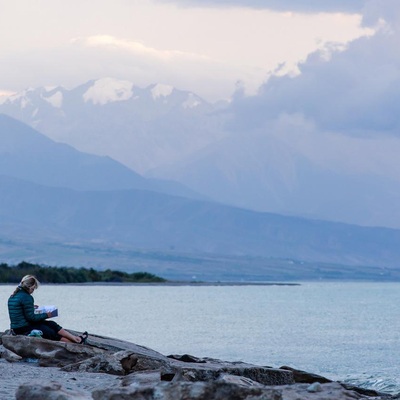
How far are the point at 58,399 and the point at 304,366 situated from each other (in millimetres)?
21971

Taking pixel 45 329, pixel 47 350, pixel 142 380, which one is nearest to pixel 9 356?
pixel 47 350

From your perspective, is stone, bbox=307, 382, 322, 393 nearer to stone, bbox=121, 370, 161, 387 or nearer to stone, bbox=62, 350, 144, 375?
stone, bbox=121, 370, 161, 387

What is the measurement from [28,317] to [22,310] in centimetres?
16

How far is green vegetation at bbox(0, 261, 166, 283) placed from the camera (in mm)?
106438

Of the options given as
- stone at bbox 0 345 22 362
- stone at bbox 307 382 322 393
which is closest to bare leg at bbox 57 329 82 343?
stone at bbox 0 345 22 362

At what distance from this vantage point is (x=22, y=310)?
20.6 metres

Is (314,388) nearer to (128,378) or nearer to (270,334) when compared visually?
(128,378)

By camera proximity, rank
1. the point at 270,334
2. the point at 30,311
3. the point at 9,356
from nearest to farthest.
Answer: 1. the point at 9,356
2. the point at 30,311
3. the point at 270,334

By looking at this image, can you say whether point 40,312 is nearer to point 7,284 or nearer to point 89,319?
point 89,319

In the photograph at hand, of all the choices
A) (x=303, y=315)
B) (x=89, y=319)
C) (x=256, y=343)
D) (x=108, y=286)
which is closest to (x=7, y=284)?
(x=108, y=286)

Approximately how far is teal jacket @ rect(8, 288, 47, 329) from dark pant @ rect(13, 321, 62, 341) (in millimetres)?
96

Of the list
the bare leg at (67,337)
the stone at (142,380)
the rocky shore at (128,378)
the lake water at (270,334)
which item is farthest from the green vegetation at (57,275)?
the stone at (142,380)

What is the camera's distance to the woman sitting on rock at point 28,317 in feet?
66.4

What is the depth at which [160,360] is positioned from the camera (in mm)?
19750
